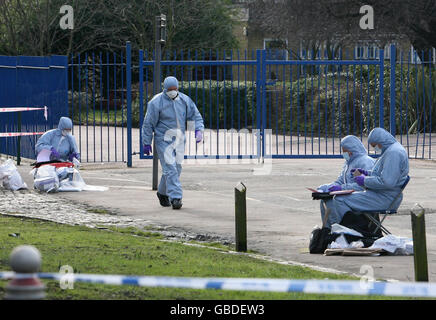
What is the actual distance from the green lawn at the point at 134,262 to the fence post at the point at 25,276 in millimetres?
2730

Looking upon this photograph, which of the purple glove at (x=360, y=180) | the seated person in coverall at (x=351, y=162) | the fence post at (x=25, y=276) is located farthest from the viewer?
the seated person in coverall at (x=351, y=162)

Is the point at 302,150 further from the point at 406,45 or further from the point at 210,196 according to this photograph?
the point at 406,45

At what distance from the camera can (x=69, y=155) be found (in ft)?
48.8

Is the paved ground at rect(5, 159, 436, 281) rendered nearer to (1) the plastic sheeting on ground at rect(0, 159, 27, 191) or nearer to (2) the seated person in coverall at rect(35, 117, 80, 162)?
(1) the plastic sheeting on ground at rect(0, 159, 27, 191)

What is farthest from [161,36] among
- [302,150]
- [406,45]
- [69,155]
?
[406,45]

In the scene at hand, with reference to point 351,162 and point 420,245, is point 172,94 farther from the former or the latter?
point 420,245

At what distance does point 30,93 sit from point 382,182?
10.9 meters

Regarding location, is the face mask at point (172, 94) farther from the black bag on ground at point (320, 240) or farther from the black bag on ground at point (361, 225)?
the black bag on ground at point (320, 240)

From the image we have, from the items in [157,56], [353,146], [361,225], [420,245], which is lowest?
[361,225]

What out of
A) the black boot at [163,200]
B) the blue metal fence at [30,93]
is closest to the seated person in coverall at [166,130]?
the black boot at [163,200]

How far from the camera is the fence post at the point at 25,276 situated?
4207 mm

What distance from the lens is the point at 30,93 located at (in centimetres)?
1942

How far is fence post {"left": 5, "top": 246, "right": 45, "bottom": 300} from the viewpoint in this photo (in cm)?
421

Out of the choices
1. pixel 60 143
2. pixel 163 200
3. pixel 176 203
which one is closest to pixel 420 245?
pixel 176 203
